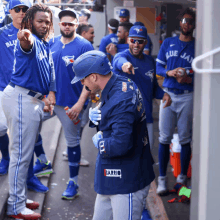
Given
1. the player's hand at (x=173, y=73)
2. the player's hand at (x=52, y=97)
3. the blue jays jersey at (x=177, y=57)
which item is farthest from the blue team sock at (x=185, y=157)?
the player's hand at (x=52, y=97)

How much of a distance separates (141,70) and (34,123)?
140 centimetres

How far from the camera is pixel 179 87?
167 inches

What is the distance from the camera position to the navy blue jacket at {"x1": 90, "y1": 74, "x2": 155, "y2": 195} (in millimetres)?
2238

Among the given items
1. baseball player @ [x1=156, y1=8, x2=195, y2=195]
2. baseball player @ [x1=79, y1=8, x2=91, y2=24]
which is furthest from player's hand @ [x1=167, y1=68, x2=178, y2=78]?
baseball player @ [x1=79, y1=8, x2=91, y2=24]

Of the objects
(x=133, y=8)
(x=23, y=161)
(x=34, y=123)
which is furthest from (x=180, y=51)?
(x=133, y=8)

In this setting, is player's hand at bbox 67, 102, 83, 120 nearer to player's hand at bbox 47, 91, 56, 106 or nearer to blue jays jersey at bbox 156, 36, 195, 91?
player's hand at bbox 47, 91, 56, 106

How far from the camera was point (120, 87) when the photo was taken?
236 cm

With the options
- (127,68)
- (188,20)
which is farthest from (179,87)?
(127,68)

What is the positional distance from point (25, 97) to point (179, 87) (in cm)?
191

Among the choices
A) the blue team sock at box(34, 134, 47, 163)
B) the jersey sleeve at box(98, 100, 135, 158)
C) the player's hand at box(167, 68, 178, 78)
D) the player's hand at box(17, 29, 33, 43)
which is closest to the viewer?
the jersey sleeve at box(98, 100, 135, 158)

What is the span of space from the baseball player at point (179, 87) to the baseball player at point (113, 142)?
6.27 feet

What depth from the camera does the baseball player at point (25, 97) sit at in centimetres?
336

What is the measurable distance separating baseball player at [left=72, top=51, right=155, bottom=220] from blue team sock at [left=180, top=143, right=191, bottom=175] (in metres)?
2.08

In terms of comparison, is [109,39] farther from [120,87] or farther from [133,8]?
[120,87]
